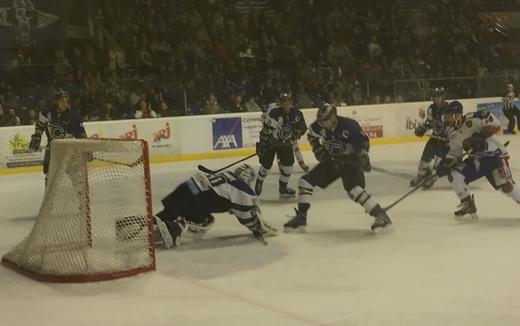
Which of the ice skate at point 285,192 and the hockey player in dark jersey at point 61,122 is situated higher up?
the hockey player in dark jersey at point 61,122

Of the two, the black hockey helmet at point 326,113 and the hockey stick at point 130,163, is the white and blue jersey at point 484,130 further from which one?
the hockey stick at point 130,163

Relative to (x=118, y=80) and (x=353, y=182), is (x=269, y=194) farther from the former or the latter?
(x=118, y=80)

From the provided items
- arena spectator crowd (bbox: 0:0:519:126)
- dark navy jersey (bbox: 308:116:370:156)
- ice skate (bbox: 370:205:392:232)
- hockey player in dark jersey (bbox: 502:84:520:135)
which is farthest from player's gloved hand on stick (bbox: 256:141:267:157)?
hockey player in dark jersey (bbox: 502:84:520:135)

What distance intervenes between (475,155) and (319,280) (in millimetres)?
2479

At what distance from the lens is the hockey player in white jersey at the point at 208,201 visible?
19.0ft

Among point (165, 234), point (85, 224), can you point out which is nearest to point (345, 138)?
point (165, 234)

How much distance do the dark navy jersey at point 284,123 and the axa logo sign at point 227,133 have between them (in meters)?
4.96

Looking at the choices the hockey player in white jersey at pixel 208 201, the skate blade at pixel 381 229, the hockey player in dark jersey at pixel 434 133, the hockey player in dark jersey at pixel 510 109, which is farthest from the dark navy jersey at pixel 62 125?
the hockey player in dark jersey at pixel 510 109

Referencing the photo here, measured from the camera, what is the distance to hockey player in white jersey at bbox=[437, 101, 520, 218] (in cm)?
655

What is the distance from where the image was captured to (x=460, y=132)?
22.2 ft

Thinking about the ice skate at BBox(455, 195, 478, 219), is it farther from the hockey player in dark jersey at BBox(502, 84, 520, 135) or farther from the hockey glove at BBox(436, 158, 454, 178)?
the hockey player in dark jersey at BBox(502, 84, 520, 135)

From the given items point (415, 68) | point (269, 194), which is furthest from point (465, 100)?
point (269, 194)

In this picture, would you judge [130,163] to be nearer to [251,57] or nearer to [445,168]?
[445,168]

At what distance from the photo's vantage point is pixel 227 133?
1337 centimetres
